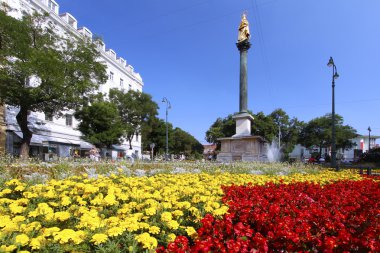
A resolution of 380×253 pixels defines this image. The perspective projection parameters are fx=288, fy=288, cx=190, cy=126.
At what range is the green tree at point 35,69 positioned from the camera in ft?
50.3

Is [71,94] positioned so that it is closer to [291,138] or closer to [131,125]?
[131,125]

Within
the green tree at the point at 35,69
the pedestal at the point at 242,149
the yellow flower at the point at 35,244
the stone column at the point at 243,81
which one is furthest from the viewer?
the stone column at the point at 243,81

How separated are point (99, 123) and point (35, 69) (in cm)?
1300

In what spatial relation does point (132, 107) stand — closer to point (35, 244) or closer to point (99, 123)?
point (99, 123)

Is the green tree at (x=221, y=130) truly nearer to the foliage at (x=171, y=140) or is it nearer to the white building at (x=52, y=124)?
the foliage at (x=171, y=140)

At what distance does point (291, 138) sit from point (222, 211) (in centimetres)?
5342

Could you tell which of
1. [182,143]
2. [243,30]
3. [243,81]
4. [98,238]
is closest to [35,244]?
[98,238]

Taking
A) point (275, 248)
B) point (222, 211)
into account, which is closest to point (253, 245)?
point (275, 248)

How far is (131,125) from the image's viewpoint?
3400cm

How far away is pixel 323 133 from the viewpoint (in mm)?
52312

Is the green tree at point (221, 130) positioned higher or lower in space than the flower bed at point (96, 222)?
higher

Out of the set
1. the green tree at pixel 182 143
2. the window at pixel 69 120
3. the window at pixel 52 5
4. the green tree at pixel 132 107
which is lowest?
the green tree at pixel 182 143

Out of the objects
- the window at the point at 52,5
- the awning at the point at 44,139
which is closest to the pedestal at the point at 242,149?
the awning at the point at 44,139

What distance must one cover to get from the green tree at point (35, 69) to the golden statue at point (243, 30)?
1034 cm
